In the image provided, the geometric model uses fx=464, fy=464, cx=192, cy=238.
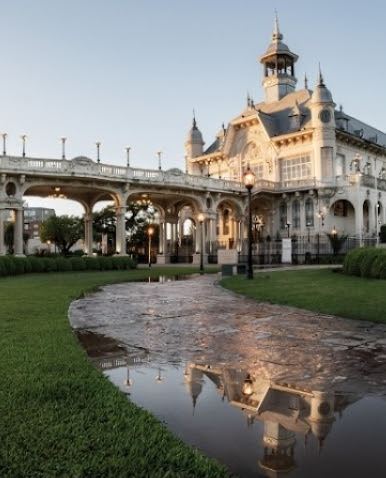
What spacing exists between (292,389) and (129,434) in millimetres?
1827

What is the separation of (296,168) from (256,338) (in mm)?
44215

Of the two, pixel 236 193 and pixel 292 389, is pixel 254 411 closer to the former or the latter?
pixel 292 389

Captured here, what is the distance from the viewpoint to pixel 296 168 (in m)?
49.1

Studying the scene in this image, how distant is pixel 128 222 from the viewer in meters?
65.1

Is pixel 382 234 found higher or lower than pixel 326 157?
lower

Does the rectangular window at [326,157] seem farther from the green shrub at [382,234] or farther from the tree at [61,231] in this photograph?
the tree at [61,231]

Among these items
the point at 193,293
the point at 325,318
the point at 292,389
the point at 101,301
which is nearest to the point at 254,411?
the point at 292,389

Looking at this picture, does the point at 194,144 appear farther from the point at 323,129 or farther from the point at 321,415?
the point at 321,415

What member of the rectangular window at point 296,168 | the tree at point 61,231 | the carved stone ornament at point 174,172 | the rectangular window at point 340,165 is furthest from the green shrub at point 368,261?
the tree at point 61,231

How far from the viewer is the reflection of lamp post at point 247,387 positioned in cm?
434

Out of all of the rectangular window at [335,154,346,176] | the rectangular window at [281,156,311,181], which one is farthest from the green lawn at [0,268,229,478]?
the rectangular window at [335,154,346,176]

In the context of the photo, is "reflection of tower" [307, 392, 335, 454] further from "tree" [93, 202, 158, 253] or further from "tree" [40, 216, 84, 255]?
"tree" [40, 216, 84, 255]

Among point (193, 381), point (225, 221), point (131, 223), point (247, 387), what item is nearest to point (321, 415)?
point (247, 387)

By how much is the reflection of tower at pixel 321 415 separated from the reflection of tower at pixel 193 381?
1.03 metres
